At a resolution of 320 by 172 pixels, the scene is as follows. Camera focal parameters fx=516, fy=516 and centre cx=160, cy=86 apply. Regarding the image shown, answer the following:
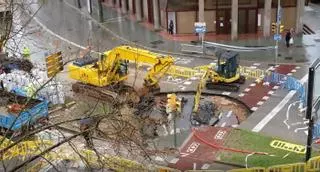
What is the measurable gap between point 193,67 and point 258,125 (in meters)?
10.7

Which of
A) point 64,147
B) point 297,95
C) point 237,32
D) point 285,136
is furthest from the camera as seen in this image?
point 237,32

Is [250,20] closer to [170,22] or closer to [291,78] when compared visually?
[170,22]

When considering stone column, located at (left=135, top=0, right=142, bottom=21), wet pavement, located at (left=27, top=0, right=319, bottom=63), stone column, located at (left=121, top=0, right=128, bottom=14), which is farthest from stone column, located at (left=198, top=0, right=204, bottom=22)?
stone column, located at (left=121, top=0, right=128, bottom=14)

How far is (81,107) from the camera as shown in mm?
27578

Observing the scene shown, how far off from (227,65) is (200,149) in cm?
826

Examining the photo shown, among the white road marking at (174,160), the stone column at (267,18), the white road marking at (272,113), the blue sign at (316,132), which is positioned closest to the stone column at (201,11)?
the stone column at (267,18)

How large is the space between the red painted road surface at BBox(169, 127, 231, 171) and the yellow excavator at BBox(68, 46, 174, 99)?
5372 millimetres

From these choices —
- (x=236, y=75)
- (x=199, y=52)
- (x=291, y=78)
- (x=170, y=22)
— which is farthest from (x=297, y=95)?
(x=170, y=22)

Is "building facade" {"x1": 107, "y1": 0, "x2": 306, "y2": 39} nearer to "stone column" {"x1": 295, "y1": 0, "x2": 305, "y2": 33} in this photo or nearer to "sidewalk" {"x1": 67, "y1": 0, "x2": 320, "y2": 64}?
"stone column" {"x1": 295, "y1": 0, "x2": 305, "y2": 33}

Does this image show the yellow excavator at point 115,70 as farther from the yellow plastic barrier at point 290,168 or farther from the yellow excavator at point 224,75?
the yellow plastic barrier at point 290,168

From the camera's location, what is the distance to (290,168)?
2130 cm

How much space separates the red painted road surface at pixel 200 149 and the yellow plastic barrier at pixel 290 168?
10.6ft

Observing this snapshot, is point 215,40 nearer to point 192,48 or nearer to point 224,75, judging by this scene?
point 192,48

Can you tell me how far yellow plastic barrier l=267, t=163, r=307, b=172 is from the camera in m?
21.1
